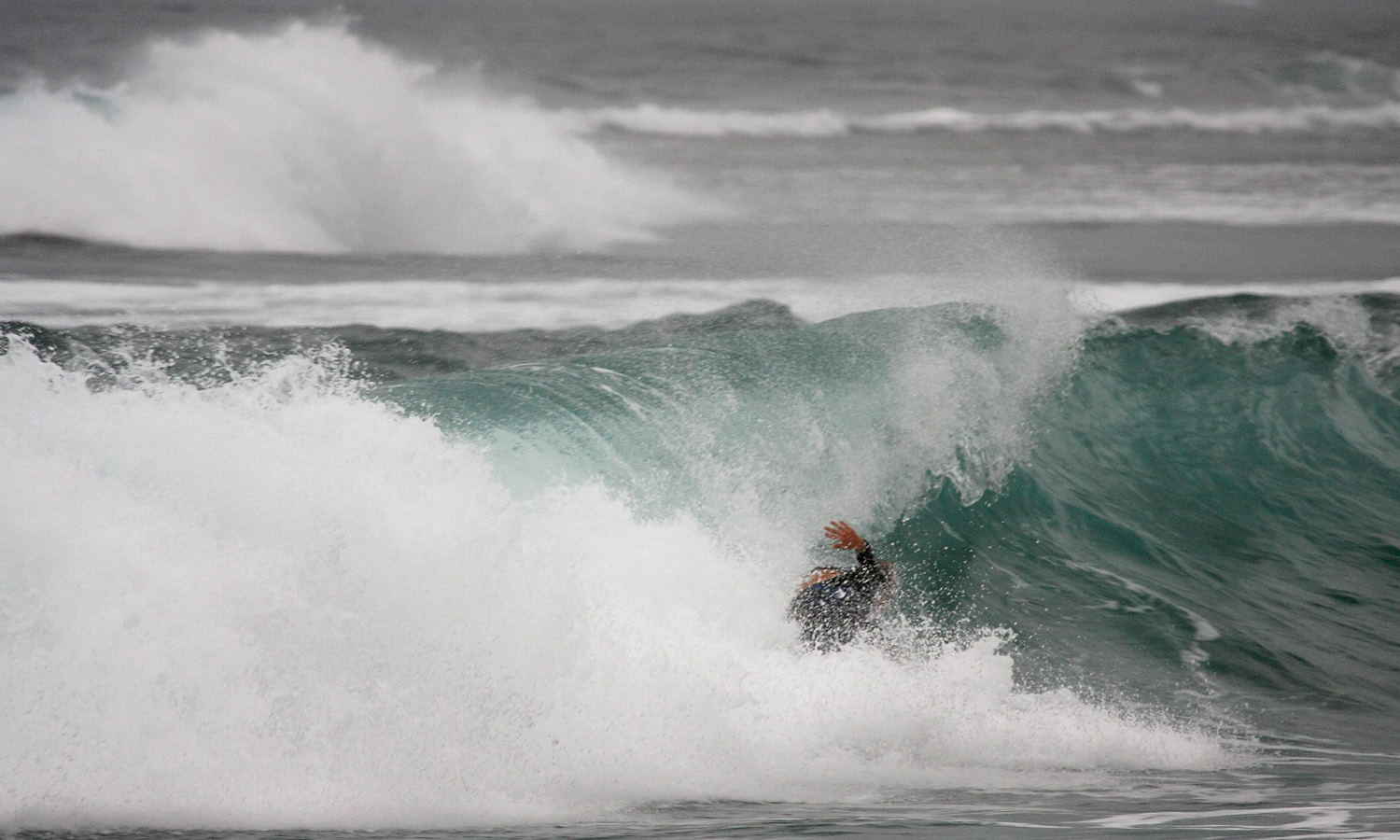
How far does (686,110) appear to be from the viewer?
38.8 m

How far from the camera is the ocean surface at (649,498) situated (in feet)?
19.8

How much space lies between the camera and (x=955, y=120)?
→ 37.5 m

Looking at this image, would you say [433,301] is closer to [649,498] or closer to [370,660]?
[649,498]

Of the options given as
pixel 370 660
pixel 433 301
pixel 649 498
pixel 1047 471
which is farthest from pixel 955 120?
pixel 370 660

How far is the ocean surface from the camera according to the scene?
6.04 meters

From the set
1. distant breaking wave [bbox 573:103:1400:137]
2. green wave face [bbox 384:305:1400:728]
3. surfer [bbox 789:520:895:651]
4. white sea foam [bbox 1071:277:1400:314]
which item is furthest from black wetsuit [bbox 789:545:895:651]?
distant breaking wave [bbox 573:103:1400:137]

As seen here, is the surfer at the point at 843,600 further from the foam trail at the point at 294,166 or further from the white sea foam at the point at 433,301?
the foam trail at the point at 294,166

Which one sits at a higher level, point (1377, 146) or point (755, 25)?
point (755, 25)

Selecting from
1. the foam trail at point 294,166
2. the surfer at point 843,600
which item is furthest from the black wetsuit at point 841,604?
the foam trail at point 294,166

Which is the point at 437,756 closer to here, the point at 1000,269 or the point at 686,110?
the point at 1000,269

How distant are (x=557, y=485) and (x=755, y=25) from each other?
66.8 metres

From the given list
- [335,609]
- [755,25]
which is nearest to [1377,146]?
[335,609]

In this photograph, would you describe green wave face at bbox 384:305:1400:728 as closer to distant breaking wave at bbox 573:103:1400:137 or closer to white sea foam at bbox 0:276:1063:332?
white sea foam at bbox 0:276:1063:332

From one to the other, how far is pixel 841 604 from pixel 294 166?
17.1 m
